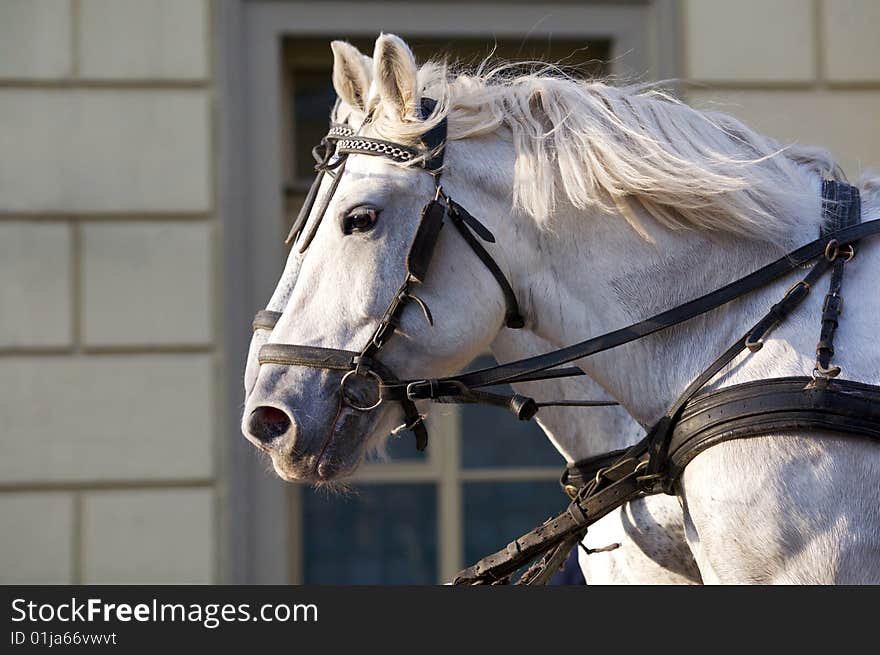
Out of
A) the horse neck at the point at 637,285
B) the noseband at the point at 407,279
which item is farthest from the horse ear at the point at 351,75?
the horse neck at the point at 637,285

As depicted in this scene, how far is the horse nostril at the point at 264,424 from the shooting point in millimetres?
1766

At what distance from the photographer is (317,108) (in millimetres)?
4398

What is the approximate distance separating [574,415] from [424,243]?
71 centimetres

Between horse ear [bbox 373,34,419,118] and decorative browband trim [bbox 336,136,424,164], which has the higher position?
horse ear [bbox 373,34,419,118]

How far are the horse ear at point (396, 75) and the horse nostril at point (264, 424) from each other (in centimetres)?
56

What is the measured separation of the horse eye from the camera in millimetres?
1766

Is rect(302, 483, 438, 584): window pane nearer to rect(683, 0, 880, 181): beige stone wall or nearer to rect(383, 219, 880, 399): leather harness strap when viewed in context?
rect(683, 0, 880, 181): beige stone wall

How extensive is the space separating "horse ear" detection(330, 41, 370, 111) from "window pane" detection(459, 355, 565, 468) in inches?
96.7

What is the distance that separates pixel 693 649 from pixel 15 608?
49.9 inches

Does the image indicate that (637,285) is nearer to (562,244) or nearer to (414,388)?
(562,244)

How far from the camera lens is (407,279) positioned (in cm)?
173

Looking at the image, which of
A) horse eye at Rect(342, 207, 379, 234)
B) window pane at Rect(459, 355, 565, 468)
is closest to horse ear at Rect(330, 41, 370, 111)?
horse eye at Rect(342, 207, 379, 234)

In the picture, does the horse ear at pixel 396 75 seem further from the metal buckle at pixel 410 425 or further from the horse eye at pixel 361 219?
the metal buckle at pixel 410 425

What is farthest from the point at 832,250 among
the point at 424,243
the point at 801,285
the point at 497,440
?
the point at 497,440
